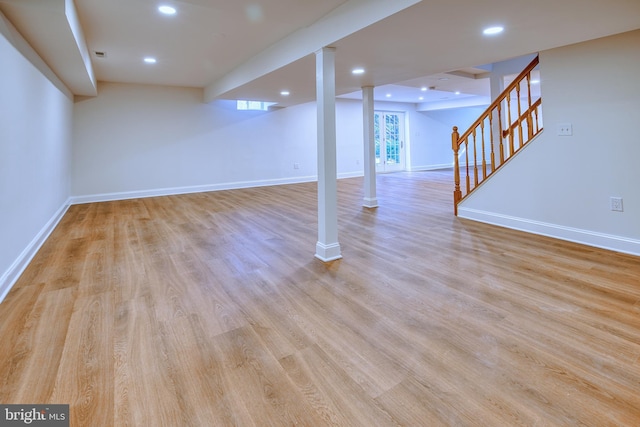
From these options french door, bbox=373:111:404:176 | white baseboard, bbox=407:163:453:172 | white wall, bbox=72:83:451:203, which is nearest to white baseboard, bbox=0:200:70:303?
white wall, bbox=72:83:451:203

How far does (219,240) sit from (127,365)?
230 centimetres

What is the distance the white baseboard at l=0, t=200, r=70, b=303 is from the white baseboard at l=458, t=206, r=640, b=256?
5059mm

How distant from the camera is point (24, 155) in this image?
10.7 ft

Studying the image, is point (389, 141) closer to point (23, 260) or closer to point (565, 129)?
point (565, 129)

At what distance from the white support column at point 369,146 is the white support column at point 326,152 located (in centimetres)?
245

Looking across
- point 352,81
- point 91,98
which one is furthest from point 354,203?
point 91,98

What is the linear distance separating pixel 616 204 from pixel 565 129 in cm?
90

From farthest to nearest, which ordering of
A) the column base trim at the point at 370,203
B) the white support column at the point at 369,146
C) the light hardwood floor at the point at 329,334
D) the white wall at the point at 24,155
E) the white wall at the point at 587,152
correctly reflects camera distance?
the column base trim at the point at 370,203, the white support column at the point at 369,146, the white wall at the point at 587,152, the white wall at the point at 24,155, the light hardwood floor at the point at 329,334

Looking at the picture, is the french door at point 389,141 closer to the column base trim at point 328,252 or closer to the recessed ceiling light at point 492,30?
the recessed ceiling light at point 492,30

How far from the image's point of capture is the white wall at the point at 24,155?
8.62 feet

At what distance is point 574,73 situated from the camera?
336 cm

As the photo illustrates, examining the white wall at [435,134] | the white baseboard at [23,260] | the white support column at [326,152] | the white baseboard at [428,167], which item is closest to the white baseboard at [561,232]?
the white support column at [326,152]

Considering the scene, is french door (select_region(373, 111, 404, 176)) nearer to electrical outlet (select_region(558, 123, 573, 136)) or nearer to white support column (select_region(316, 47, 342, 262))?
electrical outlet (select_region(558, 123, 573, 136))

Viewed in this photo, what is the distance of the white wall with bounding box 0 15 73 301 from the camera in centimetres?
263
